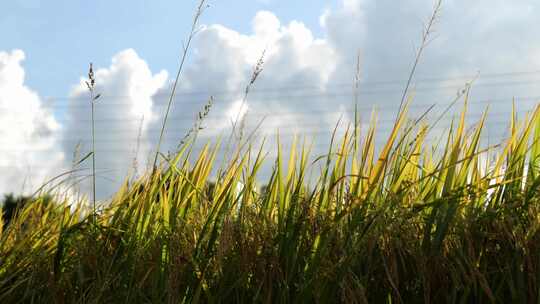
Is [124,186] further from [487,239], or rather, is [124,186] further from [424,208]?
[487,239]

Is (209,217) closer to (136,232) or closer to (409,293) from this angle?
(136,232)

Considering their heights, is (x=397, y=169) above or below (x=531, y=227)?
above

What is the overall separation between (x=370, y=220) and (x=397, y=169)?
1.53 ft

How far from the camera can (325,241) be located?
9.03 ft

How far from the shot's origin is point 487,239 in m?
2.77

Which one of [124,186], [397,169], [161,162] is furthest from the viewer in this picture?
[124,186]

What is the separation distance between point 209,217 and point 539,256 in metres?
1.39

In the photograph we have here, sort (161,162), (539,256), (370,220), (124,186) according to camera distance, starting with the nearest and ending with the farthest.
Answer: (539,256), (370,220), (161,162), (124,186)

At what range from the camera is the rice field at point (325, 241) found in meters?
2.67

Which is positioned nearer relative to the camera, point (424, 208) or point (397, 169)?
point (424, 208)

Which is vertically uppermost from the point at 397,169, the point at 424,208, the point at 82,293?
the point at 397,169

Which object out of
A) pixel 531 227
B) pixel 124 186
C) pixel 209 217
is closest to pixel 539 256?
pixel 531 227

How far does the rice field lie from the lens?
267 centimetres

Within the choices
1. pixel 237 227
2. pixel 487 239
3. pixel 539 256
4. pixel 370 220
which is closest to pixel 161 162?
pixel 237 227
